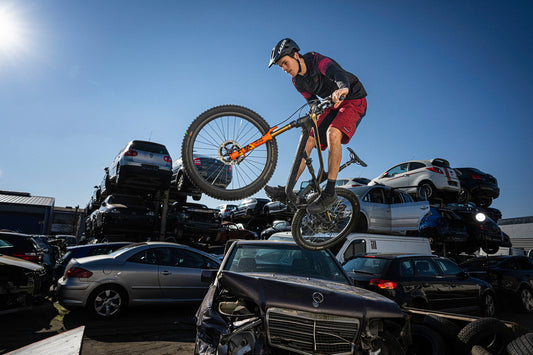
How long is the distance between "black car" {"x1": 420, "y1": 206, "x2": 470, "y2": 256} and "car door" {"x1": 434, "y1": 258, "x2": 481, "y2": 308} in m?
2.76

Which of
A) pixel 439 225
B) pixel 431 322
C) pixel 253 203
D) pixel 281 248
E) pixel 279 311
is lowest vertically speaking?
pixel 431 322

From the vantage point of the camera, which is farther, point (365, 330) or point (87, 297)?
point (87, 297)

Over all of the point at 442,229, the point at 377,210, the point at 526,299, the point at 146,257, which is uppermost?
the point at 377,210

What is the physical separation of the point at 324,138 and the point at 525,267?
951cm

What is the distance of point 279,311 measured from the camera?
241 cm

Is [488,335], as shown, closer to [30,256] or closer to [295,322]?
[295,322]

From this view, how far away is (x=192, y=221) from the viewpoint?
1195 cm

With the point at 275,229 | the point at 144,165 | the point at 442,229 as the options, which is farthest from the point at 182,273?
the point at 442,229

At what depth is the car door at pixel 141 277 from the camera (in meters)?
6.23

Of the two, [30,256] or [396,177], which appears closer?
[30,256]

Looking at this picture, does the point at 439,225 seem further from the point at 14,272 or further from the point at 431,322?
the point at 14,272

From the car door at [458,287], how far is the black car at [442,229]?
109 inches

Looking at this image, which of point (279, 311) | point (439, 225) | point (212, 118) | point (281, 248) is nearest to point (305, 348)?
point (279, 311)

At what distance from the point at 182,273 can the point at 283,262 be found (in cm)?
354
